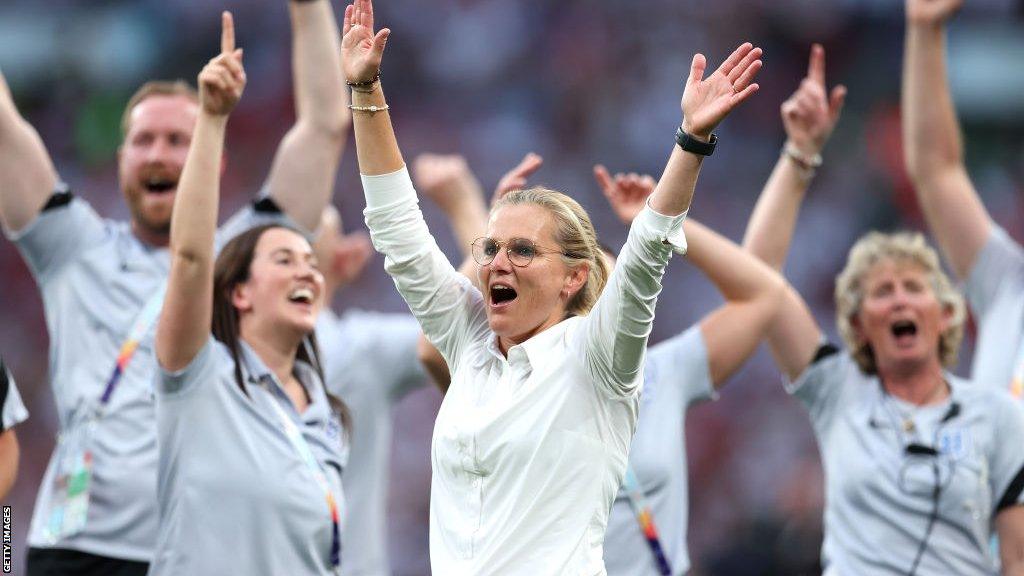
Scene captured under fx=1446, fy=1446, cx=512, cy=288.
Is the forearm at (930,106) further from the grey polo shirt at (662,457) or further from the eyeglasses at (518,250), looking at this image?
the eyeglasses at (518,250)

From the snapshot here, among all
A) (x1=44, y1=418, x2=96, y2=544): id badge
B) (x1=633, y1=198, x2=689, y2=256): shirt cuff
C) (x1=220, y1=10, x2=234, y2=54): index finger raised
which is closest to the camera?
(x1=633, y1=198, x2=689, y2=256): shirt cuff

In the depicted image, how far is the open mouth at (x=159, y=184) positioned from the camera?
467 centimetres

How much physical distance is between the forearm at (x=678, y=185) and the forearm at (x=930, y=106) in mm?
2785

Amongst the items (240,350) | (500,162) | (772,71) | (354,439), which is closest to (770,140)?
(772,71)

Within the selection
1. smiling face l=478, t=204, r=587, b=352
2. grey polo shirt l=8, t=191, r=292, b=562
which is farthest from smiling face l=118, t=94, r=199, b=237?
smiling face l=478, t=204, r=587, b=352

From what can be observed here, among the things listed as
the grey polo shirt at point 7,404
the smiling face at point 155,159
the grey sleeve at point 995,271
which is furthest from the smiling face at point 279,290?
the grey sleeve at point 995,271

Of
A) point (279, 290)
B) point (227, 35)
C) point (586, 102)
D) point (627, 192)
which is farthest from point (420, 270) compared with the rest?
point (586, 102)

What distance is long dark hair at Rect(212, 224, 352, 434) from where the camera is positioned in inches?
163

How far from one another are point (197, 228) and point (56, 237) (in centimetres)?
107

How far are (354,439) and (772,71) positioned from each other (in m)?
6.30

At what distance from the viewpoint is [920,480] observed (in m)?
4.66

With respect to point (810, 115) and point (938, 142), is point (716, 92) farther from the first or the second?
point (938, 142)

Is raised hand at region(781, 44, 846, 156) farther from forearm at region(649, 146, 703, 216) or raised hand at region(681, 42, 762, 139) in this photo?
forearm at region(649, 146, 703, 216)

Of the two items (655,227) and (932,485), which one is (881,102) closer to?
(932,485)
